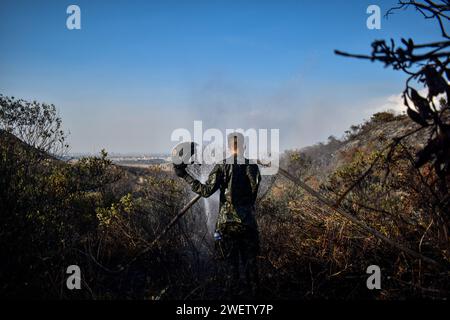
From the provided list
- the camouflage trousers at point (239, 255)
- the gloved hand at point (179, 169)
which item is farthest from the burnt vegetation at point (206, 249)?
the gloved hand at point (179, 169)

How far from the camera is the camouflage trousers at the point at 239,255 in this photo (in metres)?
4.04

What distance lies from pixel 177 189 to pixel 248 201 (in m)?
3.27

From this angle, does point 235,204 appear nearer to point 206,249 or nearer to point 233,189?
point 233,189

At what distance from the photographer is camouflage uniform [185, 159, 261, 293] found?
4.23m

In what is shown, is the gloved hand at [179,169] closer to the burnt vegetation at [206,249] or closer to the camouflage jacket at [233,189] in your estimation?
the camouflage jacket at [233,189]

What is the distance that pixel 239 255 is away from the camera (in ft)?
14.0

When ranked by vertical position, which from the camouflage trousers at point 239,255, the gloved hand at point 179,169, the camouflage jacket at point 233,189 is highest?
the gloved hand at point 179,169

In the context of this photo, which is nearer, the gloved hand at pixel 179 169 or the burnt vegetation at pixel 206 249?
the burnt vegetation at pixel 206 249

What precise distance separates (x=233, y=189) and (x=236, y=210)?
267mm

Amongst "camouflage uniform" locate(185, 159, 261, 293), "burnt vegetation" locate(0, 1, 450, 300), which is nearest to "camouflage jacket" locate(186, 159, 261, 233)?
"camouflage uniform" locate(185, 159, 261, 293)

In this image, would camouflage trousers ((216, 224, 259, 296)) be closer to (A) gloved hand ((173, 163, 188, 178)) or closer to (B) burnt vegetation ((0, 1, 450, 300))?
(B) burnt vegetation ((0, 1, 450, 300))

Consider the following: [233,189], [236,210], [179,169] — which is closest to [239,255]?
[236,210]
